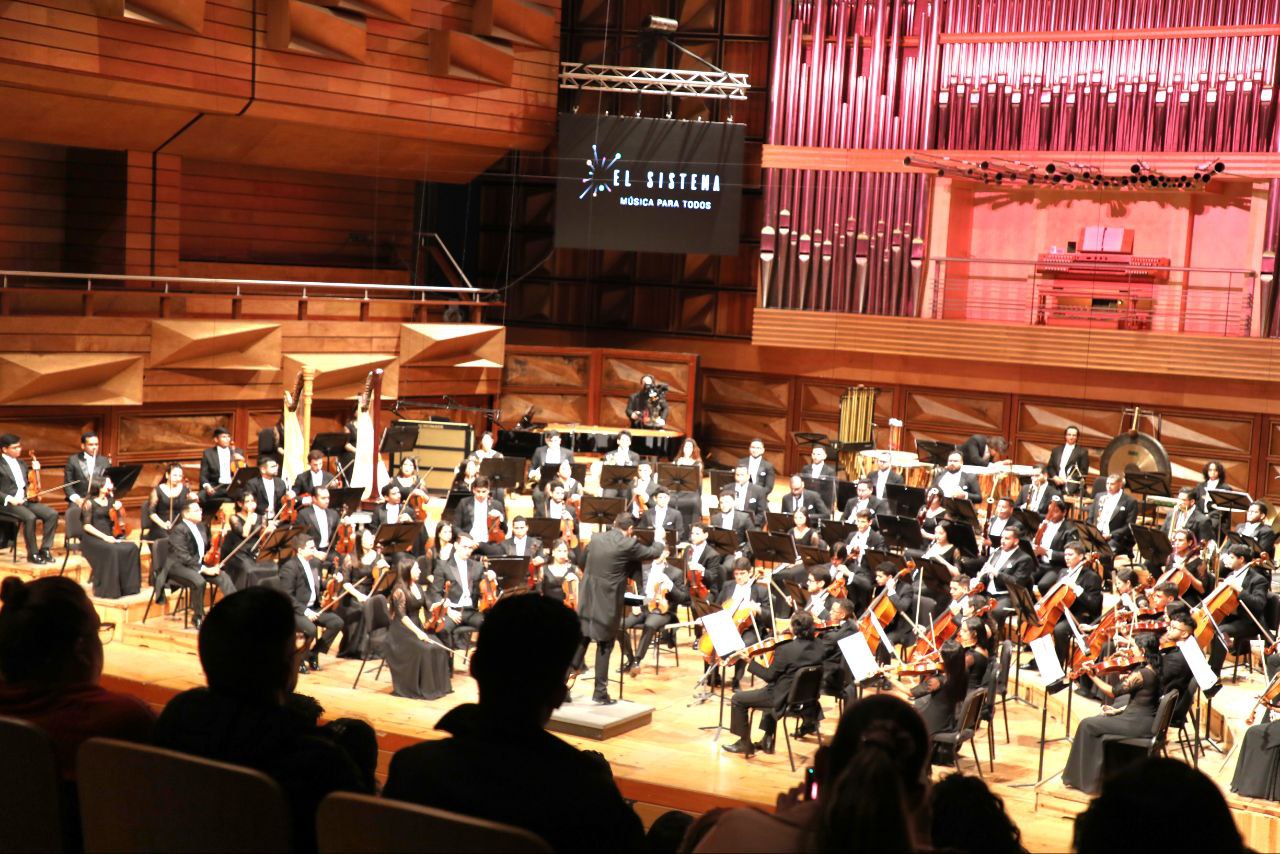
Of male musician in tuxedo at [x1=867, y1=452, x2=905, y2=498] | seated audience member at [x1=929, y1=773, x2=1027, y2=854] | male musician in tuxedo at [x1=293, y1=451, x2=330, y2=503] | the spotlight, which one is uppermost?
the spotlight

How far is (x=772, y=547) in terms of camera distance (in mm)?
10320

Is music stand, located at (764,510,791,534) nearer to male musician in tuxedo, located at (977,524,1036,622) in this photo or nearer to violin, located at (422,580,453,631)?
male musician in tuxedo, located at (977,524,1036,622)

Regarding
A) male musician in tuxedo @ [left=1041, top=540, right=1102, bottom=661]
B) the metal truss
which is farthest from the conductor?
the metal truss

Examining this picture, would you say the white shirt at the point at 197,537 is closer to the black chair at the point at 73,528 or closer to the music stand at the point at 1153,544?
the black chair at the point at 73,528

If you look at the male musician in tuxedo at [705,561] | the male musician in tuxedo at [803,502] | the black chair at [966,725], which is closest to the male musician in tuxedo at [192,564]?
the male musician in tuxedo at [705,561]

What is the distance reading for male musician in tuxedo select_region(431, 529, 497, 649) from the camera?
1041 cm

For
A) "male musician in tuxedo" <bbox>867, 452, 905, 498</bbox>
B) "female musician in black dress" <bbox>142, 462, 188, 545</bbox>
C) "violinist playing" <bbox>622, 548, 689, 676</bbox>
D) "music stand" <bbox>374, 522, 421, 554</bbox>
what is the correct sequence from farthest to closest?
"male musician in tuxedo" <bbox>867, 452, 905, 498</bbox>
"female musician in black dress" <bbox>142, 462, 188, 545</bbox>
"violinist playing" <bbox>622, 548, 689, 676</bbox>
"music stand" <bbox>374, 522, 421, 554</bbox>

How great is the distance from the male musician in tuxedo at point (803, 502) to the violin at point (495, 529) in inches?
106

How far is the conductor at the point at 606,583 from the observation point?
992cm

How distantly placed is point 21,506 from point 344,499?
9.19 feet

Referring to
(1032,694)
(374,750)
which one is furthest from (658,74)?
(374,750)

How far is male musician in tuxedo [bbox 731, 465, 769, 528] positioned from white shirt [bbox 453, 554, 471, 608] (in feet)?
10.4

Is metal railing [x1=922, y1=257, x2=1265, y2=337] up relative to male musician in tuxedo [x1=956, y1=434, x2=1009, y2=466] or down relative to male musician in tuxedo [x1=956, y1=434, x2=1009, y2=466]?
up

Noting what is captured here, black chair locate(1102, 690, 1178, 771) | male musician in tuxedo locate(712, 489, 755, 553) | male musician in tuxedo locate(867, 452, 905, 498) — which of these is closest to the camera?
black chair locate(1102, 690, 1178, 771)
